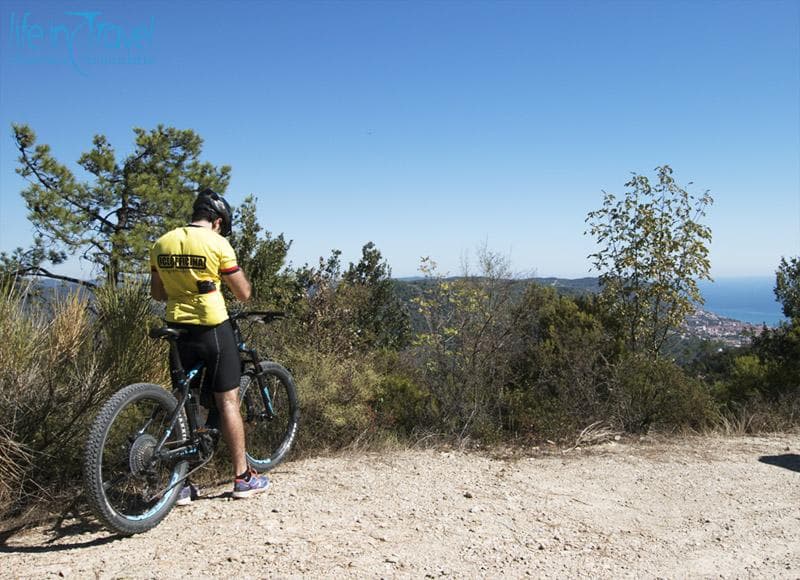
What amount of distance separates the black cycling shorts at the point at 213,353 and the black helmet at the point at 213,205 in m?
0.70

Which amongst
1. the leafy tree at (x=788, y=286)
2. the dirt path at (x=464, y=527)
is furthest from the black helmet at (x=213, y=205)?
the leafy tree at (x=788, y=286)

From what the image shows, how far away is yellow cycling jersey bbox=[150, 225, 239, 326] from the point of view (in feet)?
11.3

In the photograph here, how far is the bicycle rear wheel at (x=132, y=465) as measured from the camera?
2906 mm

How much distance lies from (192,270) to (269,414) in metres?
1.51

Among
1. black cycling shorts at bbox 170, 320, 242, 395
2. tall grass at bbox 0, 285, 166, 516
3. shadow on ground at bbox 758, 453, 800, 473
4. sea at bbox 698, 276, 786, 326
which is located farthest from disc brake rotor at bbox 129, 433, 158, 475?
sea at bbox 698, 276, 786, 326

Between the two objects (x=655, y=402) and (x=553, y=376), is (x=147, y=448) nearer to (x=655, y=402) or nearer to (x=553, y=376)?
(x=553, y=376)

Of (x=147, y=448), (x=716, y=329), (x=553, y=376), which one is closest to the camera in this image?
(x=147, y=448)

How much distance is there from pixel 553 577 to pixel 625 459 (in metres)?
2.49

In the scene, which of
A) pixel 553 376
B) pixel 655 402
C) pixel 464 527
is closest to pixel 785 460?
pixel 655 402

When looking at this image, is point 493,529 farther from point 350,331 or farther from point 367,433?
point 350,331

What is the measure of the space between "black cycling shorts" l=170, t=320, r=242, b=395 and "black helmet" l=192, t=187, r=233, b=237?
2.29 ft

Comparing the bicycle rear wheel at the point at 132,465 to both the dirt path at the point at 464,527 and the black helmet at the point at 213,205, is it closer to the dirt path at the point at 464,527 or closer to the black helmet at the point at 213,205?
the dirt path at the point at 464,527

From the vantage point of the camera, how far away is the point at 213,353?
3518mm

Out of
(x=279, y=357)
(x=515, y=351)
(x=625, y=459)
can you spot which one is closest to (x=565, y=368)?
(x=515, y=351)
